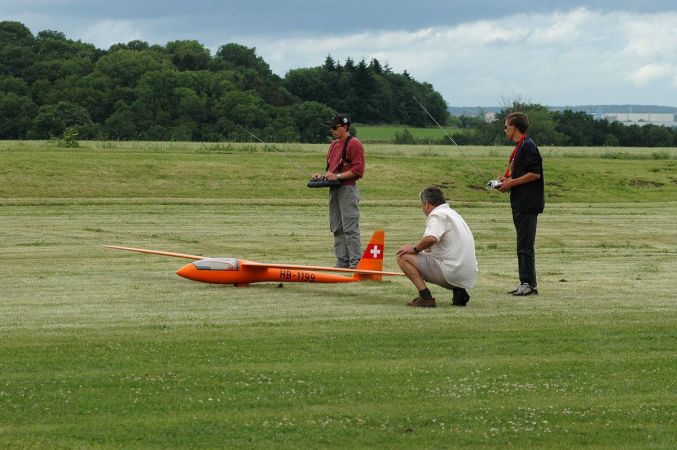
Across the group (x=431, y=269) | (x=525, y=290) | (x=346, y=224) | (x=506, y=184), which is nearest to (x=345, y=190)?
(x=346, y=224)

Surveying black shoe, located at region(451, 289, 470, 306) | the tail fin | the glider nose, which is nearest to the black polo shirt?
black shoe, located at region(451, 289, 470, 306)

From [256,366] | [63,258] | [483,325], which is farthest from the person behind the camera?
[63,258]

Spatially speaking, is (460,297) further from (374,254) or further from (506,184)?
(374,254)

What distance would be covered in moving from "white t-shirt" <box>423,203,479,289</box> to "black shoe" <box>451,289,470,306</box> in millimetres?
84

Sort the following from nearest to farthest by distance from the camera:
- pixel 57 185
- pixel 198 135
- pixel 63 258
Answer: pixel 63 258 → pixel 57 185 → pixel 198 135

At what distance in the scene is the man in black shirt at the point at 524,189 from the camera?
12570 mm

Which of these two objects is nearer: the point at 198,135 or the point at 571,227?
the point at 571,227

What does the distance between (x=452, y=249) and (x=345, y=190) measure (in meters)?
2.95

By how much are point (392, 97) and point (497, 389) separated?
6306 cm

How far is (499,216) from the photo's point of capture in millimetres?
27125

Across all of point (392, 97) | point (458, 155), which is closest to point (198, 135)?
point (458, 155)

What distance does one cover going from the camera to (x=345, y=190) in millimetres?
14352

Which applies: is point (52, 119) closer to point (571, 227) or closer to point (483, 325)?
point (571, 227)

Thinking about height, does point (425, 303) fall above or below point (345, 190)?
below
